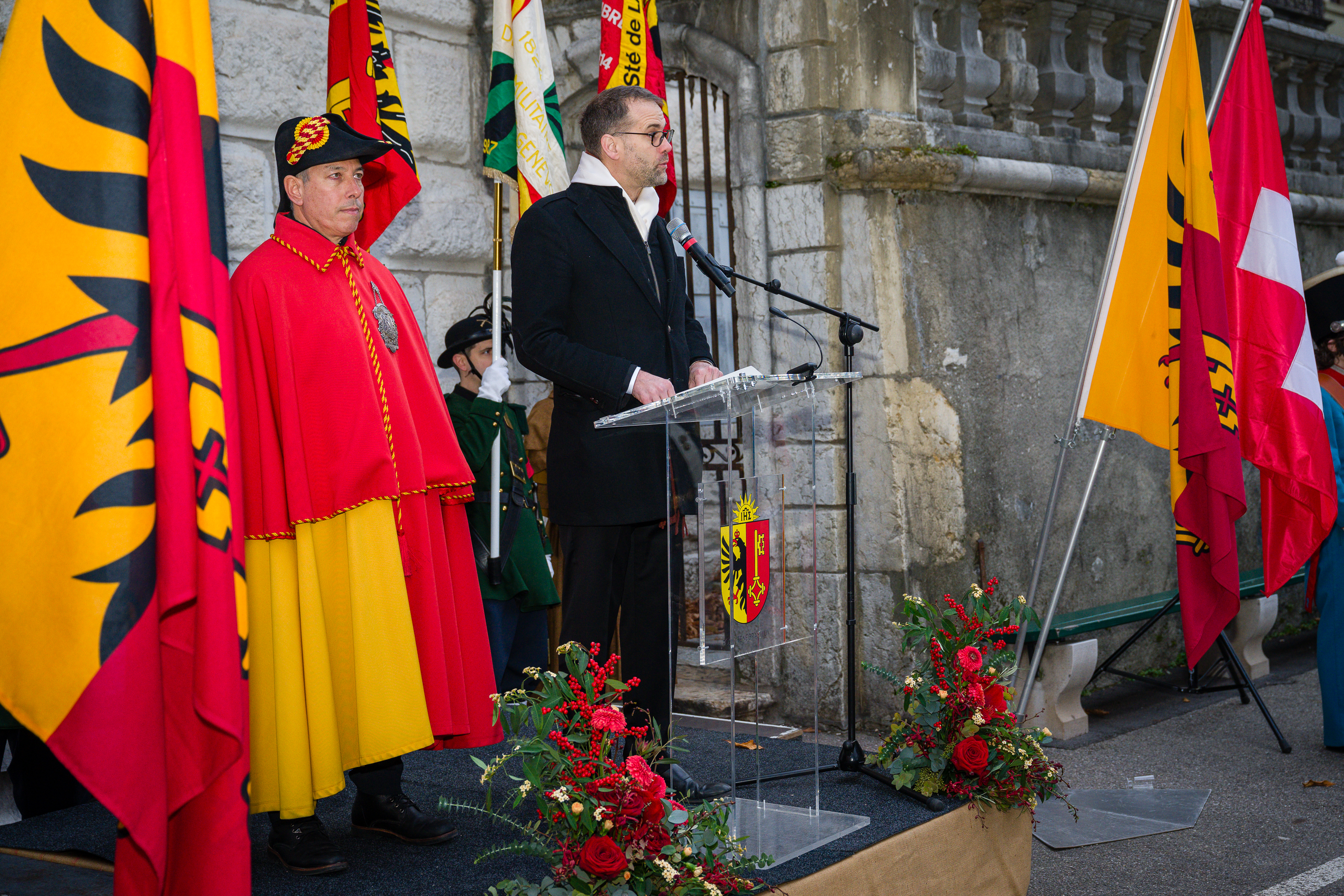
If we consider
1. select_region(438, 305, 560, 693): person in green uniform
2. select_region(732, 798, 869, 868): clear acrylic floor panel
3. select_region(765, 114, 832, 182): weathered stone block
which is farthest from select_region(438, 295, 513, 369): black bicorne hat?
select_region(732, 798, 869, 868): clear acrylic floor panel

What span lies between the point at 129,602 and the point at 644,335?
5.40 ft

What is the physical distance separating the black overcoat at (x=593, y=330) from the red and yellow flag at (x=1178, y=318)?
5.78 ft

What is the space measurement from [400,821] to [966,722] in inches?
57.9

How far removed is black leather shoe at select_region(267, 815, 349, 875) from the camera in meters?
2.88

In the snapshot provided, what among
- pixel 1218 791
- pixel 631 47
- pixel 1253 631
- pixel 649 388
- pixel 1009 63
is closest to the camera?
pixel 649 388

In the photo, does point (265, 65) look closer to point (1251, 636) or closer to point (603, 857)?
point (603, 857)

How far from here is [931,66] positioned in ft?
17.6

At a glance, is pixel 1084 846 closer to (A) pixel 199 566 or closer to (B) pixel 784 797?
(B) pixel 784 797

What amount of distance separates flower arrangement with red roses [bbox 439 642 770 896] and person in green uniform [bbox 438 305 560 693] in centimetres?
241

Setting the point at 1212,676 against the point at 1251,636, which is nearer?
the point at 1212,676

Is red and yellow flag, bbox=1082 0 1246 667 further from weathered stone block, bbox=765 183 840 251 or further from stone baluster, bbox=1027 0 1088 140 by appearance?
stone baluster, bbox=1027 0 1088 140

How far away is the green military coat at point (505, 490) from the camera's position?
488cm

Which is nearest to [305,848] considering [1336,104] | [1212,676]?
[1212,676]

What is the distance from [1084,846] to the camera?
3.93 metres
